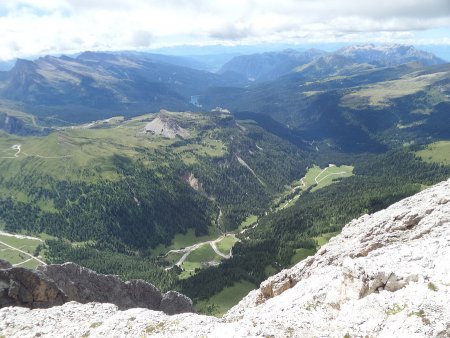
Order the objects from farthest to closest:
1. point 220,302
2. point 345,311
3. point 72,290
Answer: point 220,302 → point 72,290 → point 345,311

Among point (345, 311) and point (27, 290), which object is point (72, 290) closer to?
point (27, 290)

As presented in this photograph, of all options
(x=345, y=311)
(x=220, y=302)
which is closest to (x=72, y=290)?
(x=345, y=311)

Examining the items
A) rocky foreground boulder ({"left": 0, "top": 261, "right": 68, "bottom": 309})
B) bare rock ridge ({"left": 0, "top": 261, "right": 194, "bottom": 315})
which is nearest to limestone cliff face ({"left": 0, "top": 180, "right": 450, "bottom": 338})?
rocky foreground boulder ({"left": 0, "top": 261, "right": 68, "bottom": 309})

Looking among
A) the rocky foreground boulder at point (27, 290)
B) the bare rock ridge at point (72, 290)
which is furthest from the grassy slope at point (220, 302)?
the rocky foreground boulder at point (27, 290)

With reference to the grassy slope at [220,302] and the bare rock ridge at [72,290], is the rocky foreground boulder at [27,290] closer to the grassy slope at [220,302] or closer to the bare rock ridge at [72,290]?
the bare rock ridge at [72,290]

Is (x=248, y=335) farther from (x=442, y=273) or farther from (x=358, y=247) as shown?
(x=358, y=247)

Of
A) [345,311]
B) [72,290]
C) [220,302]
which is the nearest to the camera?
[345,311]

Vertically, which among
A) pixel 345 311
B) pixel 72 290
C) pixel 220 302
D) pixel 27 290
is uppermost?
pixel 345 311

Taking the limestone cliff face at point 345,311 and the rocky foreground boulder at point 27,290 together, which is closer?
the limestone cliff face at point 345,311
